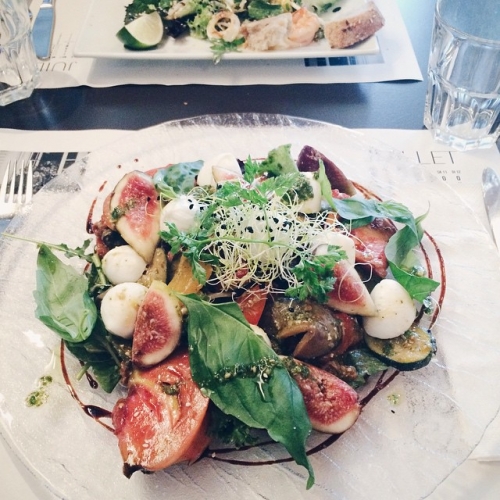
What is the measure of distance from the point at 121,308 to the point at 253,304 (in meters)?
0.41

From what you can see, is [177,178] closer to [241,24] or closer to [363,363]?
[363,363]

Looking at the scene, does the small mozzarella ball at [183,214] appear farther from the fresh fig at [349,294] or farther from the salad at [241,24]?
the salad at [241,24]

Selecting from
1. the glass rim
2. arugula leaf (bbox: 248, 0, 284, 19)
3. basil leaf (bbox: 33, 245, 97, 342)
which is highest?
the glass rim

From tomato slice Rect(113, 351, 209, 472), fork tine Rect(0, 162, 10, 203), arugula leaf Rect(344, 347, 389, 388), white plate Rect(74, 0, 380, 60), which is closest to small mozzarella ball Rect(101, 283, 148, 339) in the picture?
tomato slice Rect(113, 351, 209, 472)

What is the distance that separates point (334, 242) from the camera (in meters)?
1.73

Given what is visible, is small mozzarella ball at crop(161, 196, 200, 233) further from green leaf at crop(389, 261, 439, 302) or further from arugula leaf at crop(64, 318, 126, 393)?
green leaf at crop(389, 261, 439, 302)

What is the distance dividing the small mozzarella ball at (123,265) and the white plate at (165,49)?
149 cm

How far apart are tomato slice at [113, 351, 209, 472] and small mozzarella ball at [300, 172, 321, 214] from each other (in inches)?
26.4

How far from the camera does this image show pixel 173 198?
1864 mm

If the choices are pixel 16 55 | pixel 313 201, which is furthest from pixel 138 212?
pixel 16 55

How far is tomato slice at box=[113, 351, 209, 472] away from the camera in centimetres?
145

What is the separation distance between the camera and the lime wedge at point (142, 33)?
9.55ft

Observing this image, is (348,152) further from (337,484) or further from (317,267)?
(337,484)

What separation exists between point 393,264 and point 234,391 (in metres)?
0.71
